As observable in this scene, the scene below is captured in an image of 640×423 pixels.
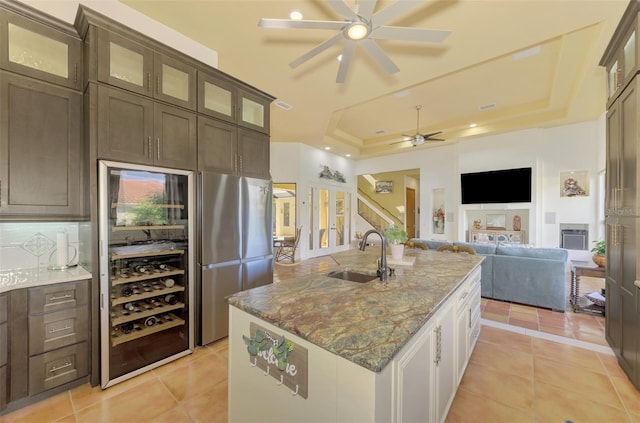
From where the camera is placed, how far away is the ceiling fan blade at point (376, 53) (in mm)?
2393

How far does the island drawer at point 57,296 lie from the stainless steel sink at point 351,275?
194 cm

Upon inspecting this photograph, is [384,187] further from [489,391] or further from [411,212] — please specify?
[489,391]

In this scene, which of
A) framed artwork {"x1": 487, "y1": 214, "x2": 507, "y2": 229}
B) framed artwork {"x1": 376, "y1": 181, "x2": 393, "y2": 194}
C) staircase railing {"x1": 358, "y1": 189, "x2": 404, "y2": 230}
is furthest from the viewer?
framed artwork {"x1": 376, "y1": 181, "x2": 393, "y2": 194}

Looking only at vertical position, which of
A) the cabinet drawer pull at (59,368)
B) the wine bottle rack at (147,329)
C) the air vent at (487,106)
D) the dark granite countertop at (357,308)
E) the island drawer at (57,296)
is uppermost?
the air vent at (487,106)

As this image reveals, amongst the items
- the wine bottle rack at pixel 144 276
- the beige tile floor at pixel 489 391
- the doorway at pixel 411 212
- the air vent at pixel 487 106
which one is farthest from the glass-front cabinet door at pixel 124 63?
the doorway at pixel 411 212

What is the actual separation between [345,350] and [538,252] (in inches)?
159

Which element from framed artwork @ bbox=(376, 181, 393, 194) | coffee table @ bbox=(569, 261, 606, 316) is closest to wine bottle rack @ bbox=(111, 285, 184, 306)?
coffee table @ bbox=(569, 261, 606, 316)

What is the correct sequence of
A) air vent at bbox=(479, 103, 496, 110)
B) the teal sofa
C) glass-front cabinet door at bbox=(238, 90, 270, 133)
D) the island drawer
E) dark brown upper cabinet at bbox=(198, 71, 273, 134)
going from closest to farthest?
the island drawer
dark brown upper cabinet at bbox=(198, 71, 273, 134)
glass-front cabinet door at bbox=(238, 90, 270, 133)
the teal sofa
air vent at bbox=(479, 103, 496, 110)

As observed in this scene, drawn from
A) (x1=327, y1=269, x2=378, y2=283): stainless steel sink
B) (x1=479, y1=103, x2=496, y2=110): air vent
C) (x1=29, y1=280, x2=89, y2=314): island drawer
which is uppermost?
(x1=479, y1=103, x2=496, y2=110): air vent

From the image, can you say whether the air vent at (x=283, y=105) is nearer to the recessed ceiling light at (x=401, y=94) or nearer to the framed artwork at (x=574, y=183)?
the recessed ceiling light at (x=401, y=94)

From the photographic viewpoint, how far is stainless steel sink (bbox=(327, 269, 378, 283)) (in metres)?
2.06

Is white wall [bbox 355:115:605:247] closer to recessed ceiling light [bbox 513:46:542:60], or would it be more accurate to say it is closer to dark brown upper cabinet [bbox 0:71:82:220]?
recessed ceiling light [bbox 513:46:542:60]

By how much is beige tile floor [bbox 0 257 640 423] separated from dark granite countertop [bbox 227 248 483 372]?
0.94 metres

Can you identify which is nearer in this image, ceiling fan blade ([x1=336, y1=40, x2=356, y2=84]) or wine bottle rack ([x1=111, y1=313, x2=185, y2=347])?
wine bottle rack ([x1=111, y1=313, x2=185, y2=347])
